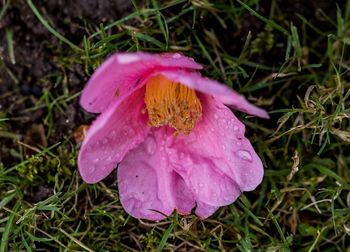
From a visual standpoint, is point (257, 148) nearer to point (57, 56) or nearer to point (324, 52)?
point (324, 52)

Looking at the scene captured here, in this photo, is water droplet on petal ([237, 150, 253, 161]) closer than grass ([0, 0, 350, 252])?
Yes

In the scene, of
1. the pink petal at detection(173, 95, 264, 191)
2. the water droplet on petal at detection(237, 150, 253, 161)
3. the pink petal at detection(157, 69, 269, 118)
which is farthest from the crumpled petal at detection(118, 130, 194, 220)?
the pink petal at detection(157, 69, 269, 118)

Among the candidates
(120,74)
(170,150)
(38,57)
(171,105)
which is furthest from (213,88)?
(38,57)

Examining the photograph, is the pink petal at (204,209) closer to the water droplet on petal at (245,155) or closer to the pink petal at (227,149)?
the pink petal at (227,149)

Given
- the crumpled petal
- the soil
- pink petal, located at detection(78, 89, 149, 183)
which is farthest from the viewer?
the soil

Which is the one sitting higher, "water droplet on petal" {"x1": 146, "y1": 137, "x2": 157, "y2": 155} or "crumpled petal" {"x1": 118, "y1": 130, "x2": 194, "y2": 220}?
"water droplet on petal" {"x1": 146, "y1": 137, "x2": 157, "y2": 155}

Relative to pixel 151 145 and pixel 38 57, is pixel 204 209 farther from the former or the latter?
pixel 38 57

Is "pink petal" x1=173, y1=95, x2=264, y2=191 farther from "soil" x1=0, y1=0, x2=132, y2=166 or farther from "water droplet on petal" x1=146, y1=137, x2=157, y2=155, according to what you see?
"soil" x1=0, y1=0, x2=132, y2=166

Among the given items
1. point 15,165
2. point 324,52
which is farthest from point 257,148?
point 15,165

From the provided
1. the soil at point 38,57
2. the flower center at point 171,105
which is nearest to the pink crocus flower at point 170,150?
the flower center at point 171,105
